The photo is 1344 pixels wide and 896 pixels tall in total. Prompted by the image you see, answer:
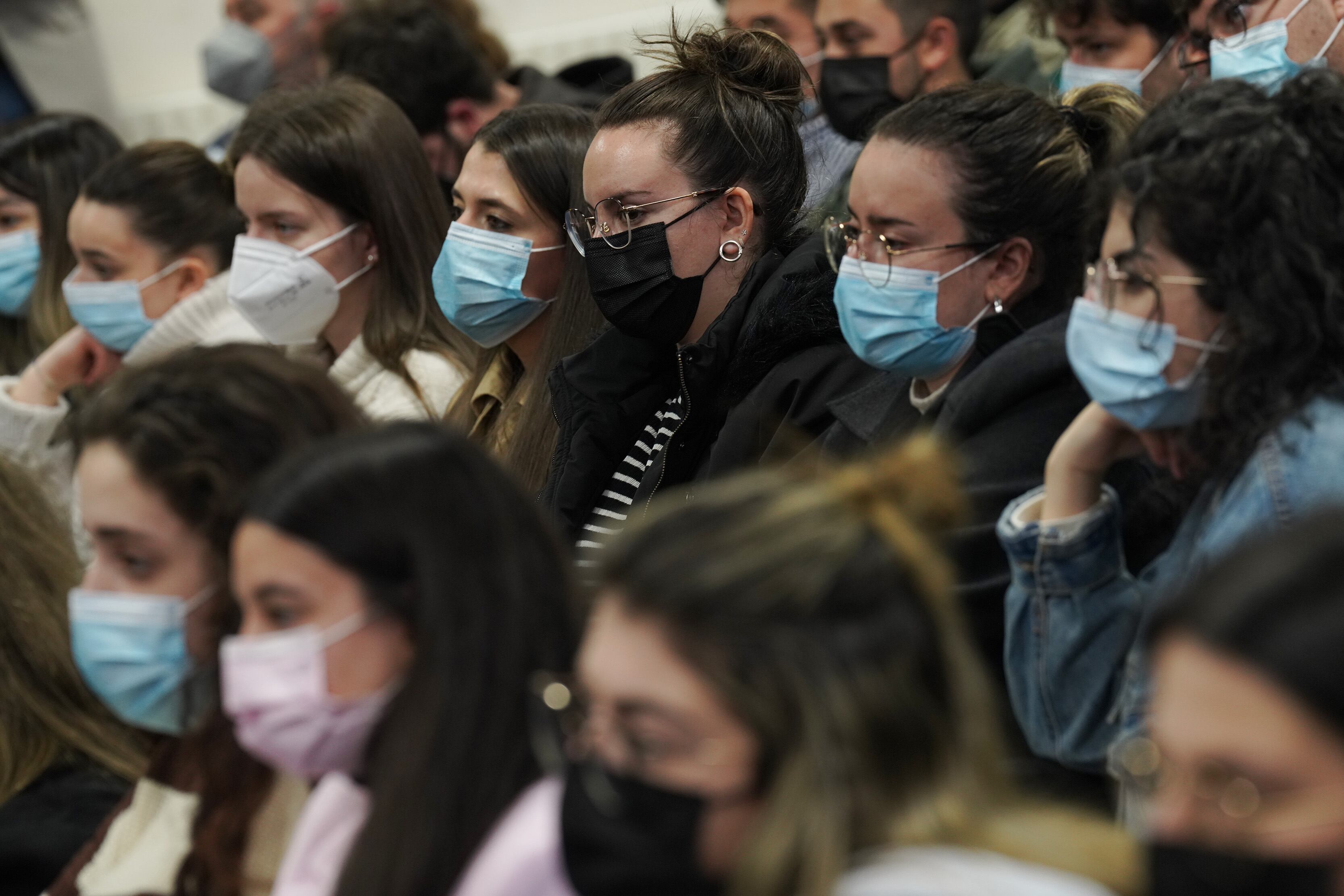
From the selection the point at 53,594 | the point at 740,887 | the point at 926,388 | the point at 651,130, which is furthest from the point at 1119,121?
the point at 53,594

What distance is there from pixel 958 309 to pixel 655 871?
164 cm

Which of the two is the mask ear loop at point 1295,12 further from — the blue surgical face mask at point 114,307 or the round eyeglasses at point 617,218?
the blue surgical face mask at point 114,307

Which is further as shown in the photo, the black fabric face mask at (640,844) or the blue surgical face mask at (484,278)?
the blue surgical face mask at (484,278)

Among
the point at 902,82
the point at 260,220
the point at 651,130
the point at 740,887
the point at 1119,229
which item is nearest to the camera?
the point at 740,887

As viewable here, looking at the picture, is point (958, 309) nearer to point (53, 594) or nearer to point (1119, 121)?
point (1119, 121)

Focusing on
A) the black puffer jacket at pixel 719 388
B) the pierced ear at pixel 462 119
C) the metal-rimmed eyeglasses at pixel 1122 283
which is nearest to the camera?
the metal-rimmed eyeglasses at pixel 1122 283

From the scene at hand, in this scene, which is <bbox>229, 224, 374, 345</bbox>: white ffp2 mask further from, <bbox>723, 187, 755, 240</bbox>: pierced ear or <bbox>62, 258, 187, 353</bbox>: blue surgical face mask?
<bbox>723, 187, 755, 240</bbox>: pierced ear

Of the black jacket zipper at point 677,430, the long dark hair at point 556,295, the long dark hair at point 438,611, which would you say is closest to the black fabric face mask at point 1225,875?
the long dark hair at point 438,611

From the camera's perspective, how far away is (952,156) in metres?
2.97

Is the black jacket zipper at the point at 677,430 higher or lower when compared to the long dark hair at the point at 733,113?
lower

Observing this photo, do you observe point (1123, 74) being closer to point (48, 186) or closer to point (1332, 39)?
point (1332, 39)

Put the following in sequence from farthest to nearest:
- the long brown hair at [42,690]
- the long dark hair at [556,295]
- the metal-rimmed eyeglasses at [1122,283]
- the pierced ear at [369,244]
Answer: the pierced ear at [369,244], the long dark hair at [556,295], the long brown hair at [42,690], the metal-rimmed eyeglasses at [1122,283]

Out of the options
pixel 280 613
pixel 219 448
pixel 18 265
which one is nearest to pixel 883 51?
pixel 18 265

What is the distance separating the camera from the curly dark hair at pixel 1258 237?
2180 mm
